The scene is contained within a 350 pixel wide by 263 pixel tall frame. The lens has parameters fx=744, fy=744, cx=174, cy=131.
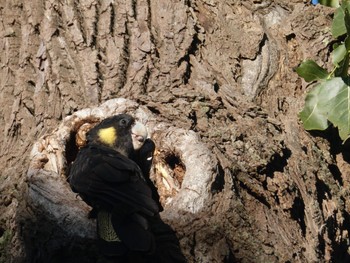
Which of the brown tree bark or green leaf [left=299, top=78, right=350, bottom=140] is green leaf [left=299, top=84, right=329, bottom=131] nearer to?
green leaf [left=299, top=78, right=350, bottom=140]

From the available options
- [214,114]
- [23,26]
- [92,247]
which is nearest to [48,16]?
[23,26]

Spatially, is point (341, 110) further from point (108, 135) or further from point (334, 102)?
point (108, 135)

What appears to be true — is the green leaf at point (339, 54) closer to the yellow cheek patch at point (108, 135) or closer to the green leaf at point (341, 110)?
the green leaf at point (341, 110)

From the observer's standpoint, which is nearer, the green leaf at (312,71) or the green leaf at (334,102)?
the green leaf at (334,102)

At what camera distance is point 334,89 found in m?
3.48

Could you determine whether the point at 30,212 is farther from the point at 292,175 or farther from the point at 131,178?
the point at 292,175

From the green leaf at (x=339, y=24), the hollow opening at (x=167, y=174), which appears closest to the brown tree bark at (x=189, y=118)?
the hollow opening at (x=167, y=174)

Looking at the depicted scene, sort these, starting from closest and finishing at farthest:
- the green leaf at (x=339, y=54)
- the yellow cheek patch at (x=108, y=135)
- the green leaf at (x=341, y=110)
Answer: the green leaf at (x=341, y=110) → the green leaf at (x=339, y=54) → the yellow cheek patch at (x=108, y=135)

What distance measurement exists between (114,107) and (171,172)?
455 mm

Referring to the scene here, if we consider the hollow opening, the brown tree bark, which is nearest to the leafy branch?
the brown tree bark

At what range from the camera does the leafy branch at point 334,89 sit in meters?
3.42

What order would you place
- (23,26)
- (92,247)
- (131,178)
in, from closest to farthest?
(92,247) < (131,178) < (23,26)

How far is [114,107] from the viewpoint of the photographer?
3.90 metres

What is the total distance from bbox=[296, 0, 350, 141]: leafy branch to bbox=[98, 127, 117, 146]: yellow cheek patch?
3.53ft
